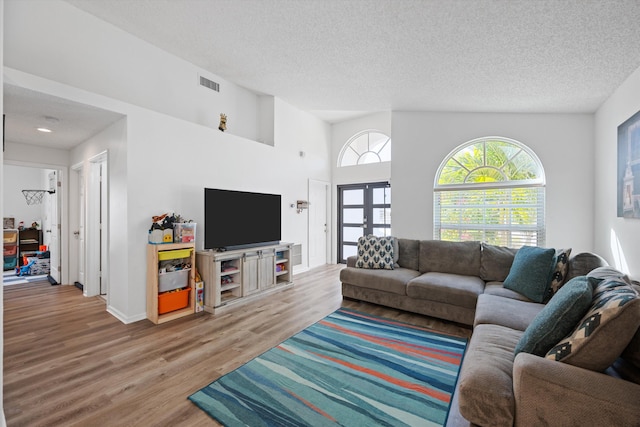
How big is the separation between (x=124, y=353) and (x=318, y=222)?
4.37 metres

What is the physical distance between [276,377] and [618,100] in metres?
4.31

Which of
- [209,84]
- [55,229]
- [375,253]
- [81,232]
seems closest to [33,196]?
[55,229]

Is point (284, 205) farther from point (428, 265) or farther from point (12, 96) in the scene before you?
point (12, 96)

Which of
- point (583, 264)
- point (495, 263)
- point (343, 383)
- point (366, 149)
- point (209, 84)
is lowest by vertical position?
point (343, 383)

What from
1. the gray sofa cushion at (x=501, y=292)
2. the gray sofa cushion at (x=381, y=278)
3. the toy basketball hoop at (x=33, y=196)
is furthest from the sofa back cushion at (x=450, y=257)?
the toy basketball hoop at (x=33, y=196)

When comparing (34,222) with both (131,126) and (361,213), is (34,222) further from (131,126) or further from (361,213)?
(361,213)

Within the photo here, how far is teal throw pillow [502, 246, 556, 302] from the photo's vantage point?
2.65m

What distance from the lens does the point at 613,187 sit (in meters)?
3.05

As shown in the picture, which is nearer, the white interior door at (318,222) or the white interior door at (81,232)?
the white interior door at (81,232)

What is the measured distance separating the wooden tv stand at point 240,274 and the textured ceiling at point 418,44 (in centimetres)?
255

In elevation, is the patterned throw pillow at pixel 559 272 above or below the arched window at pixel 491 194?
below

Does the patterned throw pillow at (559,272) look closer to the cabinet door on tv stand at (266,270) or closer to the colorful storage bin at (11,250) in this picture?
the cabinet door on tv stand at (266,270)

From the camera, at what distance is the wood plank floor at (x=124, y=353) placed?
1.78m

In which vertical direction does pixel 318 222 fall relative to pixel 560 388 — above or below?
above
